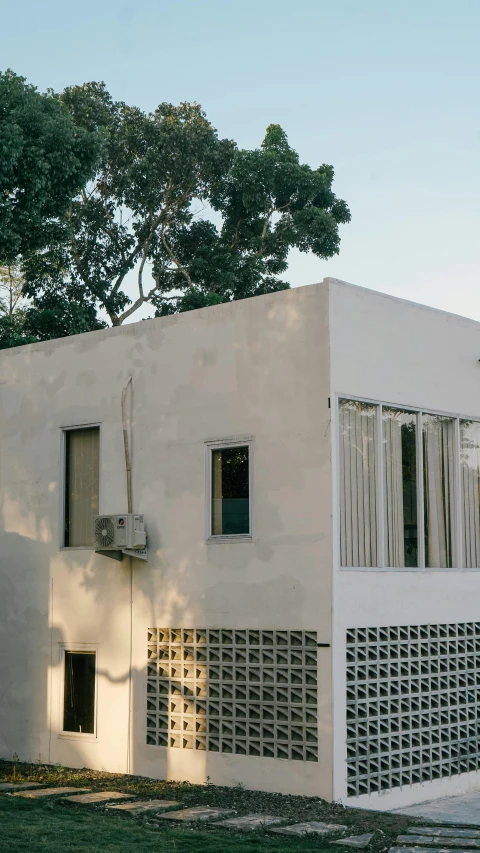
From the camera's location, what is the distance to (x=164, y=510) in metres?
12.4

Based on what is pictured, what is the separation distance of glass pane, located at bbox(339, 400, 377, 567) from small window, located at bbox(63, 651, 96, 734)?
389 cm

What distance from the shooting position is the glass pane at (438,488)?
12.3 m

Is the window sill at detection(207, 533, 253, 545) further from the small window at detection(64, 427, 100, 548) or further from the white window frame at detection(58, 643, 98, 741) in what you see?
the white window frame at detection(58, 643, 98, 741)

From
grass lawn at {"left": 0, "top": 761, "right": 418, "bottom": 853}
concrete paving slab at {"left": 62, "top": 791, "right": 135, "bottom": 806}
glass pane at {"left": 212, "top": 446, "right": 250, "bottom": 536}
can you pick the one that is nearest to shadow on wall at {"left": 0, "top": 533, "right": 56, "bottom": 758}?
grass lawn at {"left": 0, "top": 761, "right": 418, "bottom": 853}

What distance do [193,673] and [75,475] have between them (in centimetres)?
329

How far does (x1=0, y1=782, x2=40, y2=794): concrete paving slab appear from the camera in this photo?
11.3 m

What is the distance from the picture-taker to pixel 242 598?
450 inches

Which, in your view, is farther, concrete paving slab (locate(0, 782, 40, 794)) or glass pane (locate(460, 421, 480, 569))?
glass pane (locate(460, 421, 480, 569))

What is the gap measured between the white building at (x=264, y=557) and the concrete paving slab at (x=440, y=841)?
1515 mm

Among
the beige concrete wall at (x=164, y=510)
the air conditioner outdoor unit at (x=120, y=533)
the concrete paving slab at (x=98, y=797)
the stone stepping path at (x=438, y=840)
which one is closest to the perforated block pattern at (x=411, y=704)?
the beige concrete wall at (x=164, y=510)

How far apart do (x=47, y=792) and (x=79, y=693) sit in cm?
202

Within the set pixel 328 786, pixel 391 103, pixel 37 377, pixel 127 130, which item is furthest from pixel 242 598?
pixel 127 130

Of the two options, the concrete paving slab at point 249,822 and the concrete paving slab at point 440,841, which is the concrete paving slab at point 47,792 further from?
the concrete paving slab at point 440,841

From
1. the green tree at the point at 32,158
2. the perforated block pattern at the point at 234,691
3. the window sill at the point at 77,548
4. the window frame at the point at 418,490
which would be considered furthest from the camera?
the green tree at the point at 32,158
